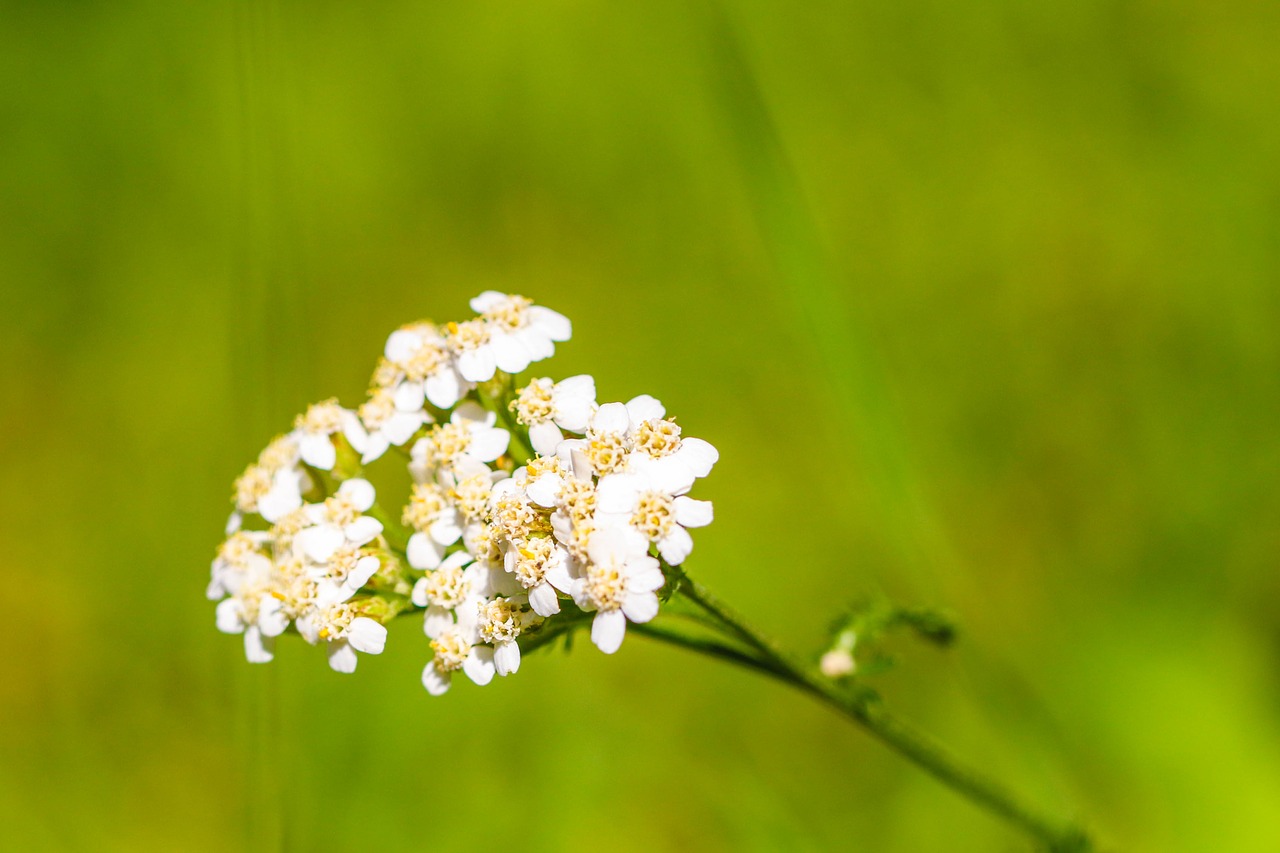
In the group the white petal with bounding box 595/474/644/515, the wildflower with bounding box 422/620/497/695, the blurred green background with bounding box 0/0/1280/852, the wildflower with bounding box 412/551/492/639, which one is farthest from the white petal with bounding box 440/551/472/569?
the blurred green background with bounding box 0/0/1280/852

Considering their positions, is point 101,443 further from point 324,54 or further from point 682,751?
point 682,751

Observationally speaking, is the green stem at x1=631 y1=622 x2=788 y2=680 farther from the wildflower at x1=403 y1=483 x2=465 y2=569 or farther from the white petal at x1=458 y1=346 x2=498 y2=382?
the white petal at x1=458 y1=346 x2=498 y2=382

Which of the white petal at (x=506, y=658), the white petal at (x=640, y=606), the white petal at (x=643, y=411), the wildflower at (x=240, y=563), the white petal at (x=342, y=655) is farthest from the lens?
the wildflower at (x=240, y=563)

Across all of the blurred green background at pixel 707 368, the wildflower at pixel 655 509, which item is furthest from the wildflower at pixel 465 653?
the blurred green background at pixel 707 368

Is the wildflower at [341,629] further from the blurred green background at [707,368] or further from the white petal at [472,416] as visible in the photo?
the blurred green background at [707,368]

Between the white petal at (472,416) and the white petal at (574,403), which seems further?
the white petal at (472,416)

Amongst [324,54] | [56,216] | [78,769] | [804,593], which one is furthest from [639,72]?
[78,769]

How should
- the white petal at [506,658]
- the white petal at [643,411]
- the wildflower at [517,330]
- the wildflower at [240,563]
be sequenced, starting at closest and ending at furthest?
the white petal at [506,658] < the white petal at [643,411] < the wildflower at [517,330] < the wildflower at [240,563]

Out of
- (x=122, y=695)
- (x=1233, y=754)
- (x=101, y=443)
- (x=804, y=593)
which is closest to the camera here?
(x=1233, y=754)
